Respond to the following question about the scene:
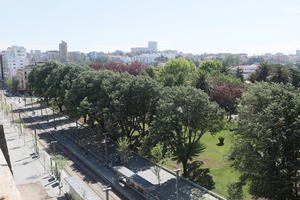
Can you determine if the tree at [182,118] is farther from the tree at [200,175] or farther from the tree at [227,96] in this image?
the tree at [227,96]

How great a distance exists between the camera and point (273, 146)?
20125 mm

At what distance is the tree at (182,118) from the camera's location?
30.3m

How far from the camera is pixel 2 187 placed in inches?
159

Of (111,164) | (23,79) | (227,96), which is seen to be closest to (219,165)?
(111,164)

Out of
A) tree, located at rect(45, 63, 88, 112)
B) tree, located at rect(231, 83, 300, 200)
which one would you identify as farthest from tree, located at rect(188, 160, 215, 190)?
tree, located at rect(45, 63, 88, 112)

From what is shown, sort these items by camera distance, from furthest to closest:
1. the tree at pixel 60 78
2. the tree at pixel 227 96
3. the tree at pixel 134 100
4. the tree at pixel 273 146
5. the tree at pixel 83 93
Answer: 1. the tree at pixel 60 78
2. the tree at pixel 227 96
3. the tree at pixel 83 93
4. the tree at pixel 134 100
5. the tree at pixel 273 146

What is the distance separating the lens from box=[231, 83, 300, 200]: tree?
19938 millimetres

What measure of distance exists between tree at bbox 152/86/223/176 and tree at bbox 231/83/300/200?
850 centimetres

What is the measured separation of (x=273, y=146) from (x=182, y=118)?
11.7 metres

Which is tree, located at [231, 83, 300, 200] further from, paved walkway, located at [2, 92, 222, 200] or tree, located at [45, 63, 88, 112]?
tree, located at [45, 63, 88, 112]

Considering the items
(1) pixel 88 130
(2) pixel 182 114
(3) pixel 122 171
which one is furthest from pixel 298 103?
(1) pixel 88 130

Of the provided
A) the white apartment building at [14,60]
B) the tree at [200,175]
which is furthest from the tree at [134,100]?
the white apartment building at [14,60]

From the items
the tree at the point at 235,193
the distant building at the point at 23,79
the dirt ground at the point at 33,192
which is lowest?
the dirt ground at the point at 33,192

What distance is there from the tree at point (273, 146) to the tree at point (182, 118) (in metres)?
8.50
